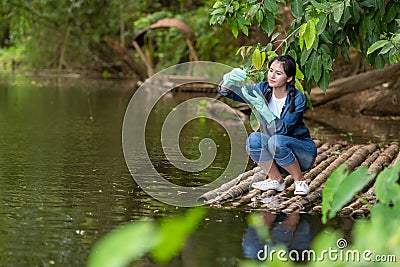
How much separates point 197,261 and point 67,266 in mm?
691

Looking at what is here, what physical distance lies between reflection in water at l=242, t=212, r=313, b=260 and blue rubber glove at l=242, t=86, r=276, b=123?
36.3 inches

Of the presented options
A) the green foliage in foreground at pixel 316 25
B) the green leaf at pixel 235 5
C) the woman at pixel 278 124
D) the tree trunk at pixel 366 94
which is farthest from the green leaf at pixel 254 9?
the tree trunk at pixel 366 94

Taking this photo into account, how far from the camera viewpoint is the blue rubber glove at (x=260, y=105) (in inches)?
256

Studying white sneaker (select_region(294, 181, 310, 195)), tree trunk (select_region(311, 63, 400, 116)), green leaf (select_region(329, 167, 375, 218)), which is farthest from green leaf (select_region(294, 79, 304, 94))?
tree trunk (select_region(311, 63, 400, 116))

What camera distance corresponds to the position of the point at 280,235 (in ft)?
17.1

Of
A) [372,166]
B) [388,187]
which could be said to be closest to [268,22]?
[372,166]

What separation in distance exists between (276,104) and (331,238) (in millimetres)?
3842

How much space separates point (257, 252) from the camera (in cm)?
479

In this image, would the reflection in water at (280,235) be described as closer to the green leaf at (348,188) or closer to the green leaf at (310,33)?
the green leaf at (310,33)

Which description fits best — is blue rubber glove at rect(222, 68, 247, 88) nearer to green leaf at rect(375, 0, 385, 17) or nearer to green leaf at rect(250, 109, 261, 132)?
green leaf at rect(250, 109, 261, 132)

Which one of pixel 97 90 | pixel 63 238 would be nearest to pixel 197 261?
pixel 63 238

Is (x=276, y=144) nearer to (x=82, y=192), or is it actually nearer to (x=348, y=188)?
(x=82, y=192)

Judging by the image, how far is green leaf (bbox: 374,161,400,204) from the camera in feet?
12.1

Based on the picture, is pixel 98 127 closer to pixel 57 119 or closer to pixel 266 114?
pixel 57 119
